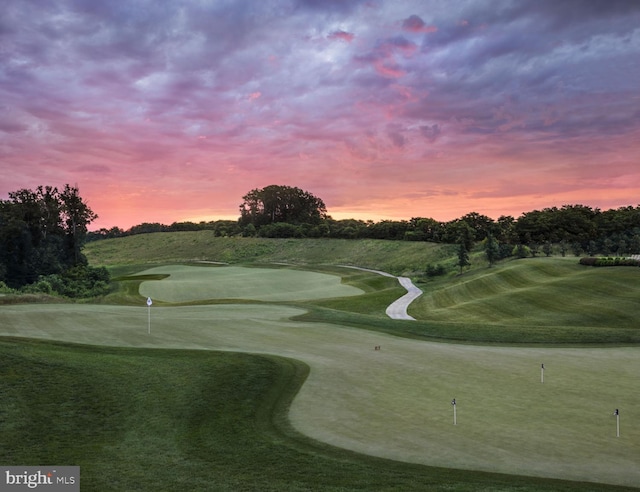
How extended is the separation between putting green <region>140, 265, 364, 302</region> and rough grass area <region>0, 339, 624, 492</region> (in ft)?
133

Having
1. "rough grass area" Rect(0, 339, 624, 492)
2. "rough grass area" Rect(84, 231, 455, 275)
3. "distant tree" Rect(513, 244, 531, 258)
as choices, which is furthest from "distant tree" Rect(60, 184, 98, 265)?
"distant tree" Rect(513, 244, 531, 258)

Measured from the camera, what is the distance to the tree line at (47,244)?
7029cm

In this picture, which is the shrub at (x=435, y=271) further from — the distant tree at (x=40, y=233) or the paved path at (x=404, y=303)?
the distant tree at (x=40, y=233)

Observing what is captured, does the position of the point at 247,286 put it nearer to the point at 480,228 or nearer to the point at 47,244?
the point at 47,244

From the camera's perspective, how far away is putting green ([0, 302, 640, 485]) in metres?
12.3

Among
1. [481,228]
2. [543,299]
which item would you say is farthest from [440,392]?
[481,228]

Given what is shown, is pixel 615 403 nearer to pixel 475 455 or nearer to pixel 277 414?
pixel 475 455

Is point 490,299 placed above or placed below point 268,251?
below

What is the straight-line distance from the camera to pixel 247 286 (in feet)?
236

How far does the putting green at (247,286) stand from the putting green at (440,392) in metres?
30.0

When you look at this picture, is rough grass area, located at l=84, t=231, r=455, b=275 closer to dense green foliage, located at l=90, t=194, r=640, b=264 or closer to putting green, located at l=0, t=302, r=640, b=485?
dense green foliage, located at l=90, t=194, r=640, b=264

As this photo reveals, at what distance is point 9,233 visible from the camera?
245 feet

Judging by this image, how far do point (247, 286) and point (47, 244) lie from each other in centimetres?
3865

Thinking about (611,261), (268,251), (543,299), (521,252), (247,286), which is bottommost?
(543,299)
